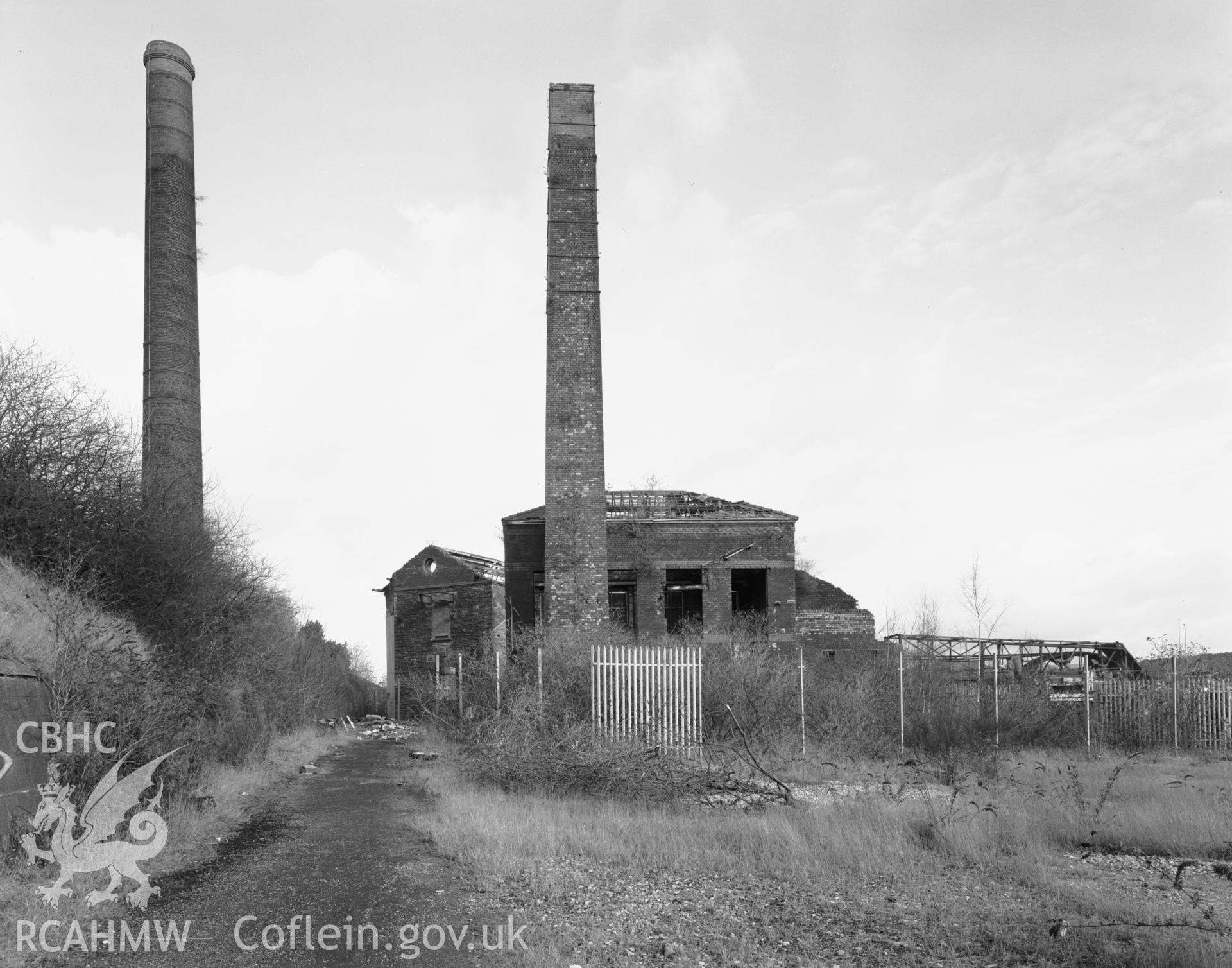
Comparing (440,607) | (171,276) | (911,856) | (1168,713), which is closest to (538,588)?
(171,276)

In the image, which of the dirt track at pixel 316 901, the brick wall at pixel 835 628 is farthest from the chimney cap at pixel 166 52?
the brick wall at pixel 835 628

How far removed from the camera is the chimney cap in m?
19.0

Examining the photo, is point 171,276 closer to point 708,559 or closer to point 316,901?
Result: point 316,901

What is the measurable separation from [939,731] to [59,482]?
14009mm

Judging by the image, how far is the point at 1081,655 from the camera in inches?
917

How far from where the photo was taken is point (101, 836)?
7859 millimetres

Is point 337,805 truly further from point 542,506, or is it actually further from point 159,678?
point 542,506

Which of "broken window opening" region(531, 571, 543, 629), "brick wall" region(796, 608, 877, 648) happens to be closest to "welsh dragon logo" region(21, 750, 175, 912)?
"broken window opening" region(531, 571, 543, 629)

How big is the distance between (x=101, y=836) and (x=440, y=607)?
31.6 meters

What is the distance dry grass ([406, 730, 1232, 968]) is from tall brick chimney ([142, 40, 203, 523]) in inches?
378

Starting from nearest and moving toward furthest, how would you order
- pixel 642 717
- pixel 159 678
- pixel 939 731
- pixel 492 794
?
pixel 159 678, pixel 492 794, pixel 642 717, pixel 939 731

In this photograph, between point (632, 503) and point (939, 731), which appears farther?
point (632, 503)

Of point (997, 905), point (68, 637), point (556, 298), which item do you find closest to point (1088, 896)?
point (997, 905)

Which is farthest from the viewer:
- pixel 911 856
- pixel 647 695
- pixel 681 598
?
pixel 681 598
